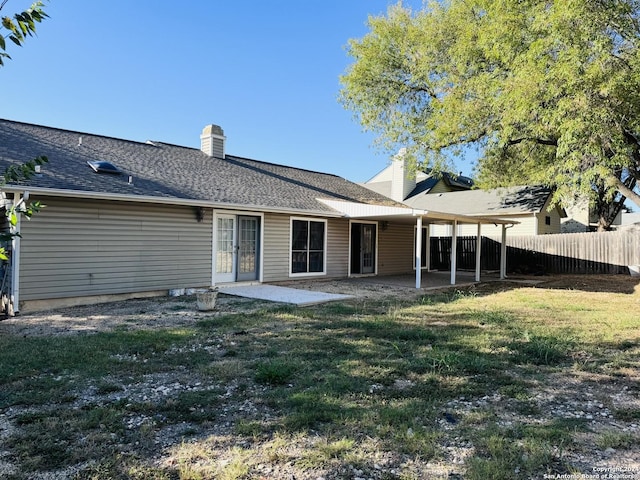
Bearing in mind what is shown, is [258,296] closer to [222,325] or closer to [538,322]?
[222,325]

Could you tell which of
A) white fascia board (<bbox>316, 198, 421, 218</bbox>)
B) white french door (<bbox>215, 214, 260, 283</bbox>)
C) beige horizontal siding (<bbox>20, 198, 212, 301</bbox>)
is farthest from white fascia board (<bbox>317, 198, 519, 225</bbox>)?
beige horizontal siding (<bbox>20, 198, 212, 301</bbox>)

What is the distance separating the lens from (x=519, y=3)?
32.4ft

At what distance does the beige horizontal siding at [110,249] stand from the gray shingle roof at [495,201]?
14.1 meters

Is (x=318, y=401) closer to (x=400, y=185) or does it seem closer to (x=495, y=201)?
(x=495, y=201)

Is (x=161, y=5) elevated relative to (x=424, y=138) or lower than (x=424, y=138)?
elevated

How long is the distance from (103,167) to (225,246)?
10.9ft

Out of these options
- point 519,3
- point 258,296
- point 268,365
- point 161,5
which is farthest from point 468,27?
point 268,365

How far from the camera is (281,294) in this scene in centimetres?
975

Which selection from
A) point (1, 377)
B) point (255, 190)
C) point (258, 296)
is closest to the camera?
point (1, 377)

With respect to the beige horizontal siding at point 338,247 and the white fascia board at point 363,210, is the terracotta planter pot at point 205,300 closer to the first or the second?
the white fascia board at point 363,210

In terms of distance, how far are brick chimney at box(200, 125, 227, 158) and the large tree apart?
5105mm

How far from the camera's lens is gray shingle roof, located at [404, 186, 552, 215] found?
20.4 meters

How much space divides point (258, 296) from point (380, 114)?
9.55 metres

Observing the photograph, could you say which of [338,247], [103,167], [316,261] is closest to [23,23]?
[103,167]
